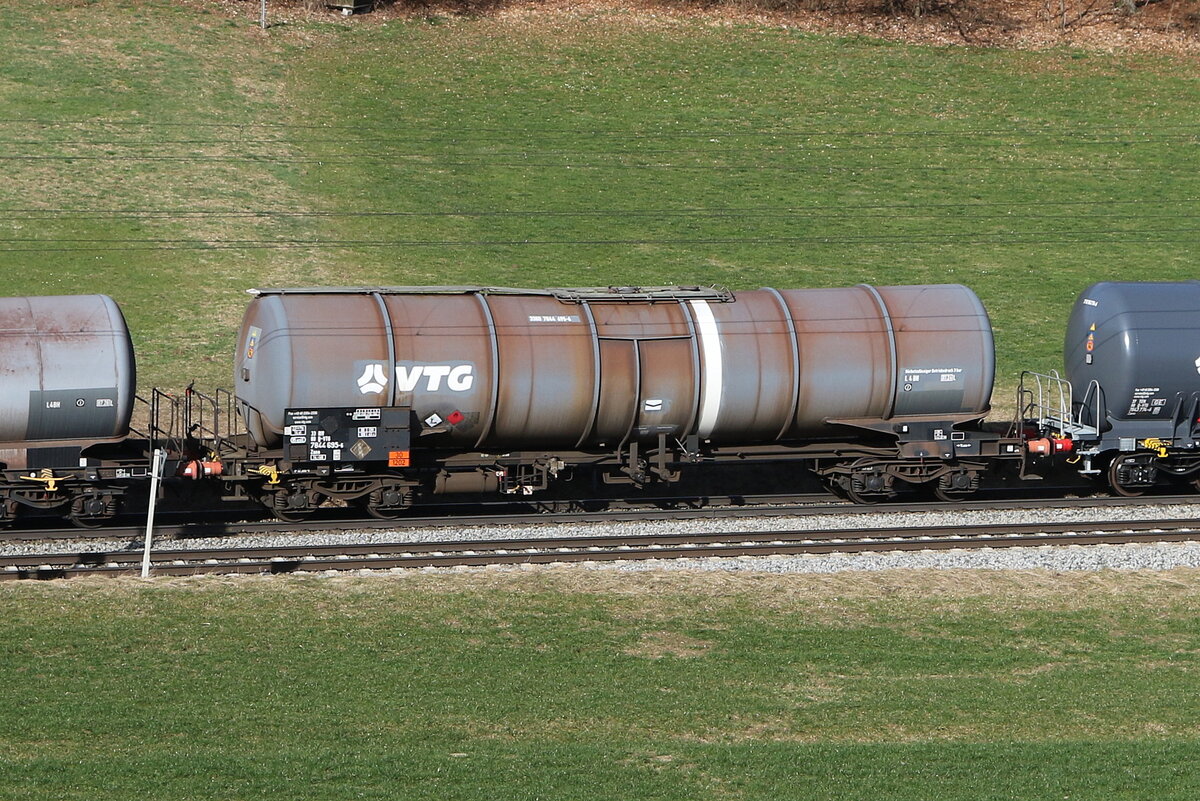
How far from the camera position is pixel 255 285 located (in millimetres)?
40344

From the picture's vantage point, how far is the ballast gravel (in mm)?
22281

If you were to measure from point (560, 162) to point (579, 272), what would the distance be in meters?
8.94

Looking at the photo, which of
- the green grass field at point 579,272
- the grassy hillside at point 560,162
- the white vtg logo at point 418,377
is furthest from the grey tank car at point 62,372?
the grassy hillside at point 560,162

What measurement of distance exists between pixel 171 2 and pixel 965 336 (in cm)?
4617

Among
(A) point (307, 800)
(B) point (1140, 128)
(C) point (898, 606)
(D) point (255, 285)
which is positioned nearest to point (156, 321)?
(D) point (255, 285)

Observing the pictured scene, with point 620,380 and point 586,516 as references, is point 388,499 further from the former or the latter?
point 620,380

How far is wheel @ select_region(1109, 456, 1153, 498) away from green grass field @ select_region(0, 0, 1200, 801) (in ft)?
20.1

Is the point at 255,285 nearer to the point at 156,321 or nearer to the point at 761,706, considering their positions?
the point at 156,321

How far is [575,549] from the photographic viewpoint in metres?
23.2

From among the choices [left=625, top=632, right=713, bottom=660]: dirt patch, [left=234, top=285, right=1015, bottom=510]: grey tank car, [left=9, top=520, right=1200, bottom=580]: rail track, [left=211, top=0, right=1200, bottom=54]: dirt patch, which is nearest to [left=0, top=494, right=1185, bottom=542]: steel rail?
[left=234, top=285, right=1015, bottom=510]: grey tank car

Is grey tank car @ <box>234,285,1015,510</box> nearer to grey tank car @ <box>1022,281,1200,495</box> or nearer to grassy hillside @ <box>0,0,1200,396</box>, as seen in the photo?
grey tank car @ <box>1022,281,1200,495</box>

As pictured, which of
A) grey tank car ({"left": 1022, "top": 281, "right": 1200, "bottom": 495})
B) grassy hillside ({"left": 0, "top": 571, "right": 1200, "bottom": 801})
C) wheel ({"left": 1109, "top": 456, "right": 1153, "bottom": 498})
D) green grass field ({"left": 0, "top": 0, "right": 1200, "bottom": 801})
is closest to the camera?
grassy hillside ({"left": 0, "top": 571, "right": 1200, "bottom": 801})

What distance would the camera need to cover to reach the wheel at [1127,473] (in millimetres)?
27062

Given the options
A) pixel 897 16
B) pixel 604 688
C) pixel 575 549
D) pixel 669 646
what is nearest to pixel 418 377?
pixel 575 549
